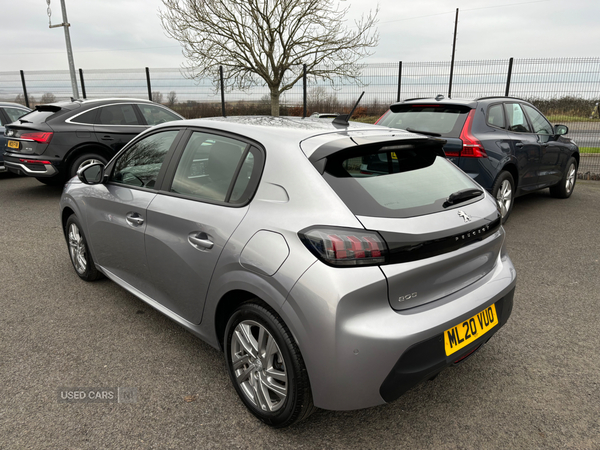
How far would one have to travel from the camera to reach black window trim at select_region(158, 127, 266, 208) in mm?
2311

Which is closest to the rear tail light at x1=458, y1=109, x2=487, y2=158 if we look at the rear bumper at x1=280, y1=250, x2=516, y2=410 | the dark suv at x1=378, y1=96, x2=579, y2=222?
the dark suv at x1=378, y1=96, x2=579, y2=222

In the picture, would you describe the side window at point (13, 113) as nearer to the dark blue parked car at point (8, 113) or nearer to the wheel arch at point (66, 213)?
the dark blue parked car at point (8, 113)

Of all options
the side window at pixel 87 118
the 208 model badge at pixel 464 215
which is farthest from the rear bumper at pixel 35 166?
the 208 model badge at pixel 464 215

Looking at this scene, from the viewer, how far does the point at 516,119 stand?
6.17 m

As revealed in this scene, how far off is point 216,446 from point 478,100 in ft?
17.0

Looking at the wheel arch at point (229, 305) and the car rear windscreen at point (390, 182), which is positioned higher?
the car rear windscreen at point (390, 182)

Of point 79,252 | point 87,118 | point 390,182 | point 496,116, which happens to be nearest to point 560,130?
point 496,116

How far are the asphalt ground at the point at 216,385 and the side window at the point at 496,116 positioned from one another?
92.0 inches

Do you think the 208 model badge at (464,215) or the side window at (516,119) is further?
the side window at (516,119)

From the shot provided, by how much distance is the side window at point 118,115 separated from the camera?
26.1 feet

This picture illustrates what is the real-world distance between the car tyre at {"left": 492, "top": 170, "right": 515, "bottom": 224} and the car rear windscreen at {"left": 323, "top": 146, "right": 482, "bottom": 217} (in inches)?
135

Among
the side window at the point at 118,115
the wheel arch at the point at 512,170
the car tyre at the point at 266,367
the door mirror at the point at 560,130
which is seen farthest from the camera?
the side window at the point at 118,115

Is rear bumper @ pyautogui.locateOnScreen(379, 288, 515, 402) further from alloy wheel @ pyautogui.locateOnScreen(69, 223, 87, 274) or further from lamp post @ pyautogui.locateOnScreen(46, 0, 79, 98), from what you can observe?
lamp post @ pyautogui.locateOnScreen(46, 0, 79, 98)

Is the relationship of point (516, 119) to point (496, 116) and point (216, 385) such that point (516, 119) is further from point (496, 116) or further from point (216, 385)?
point (216, 385)
